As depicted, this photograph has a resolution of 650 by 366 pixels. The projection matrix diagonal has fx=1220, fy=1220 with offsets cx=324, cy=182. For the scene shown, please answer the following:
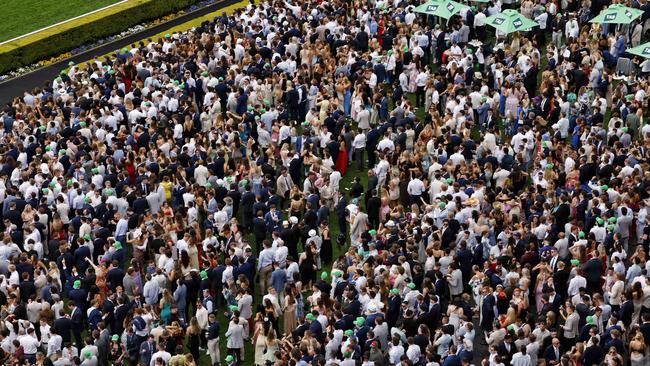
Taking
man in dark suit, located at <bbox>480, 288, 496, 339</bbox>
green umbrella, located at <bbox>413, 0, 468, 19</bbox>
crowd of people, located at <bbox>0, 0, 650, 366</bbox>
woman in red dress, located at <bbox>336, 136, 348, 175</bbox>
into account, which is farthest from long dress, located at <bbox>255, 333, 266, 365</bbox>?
green umbrella, located at <bbox>413, 0, 468, 19</bbox>

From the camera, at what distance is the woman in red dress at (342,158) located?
98.4 feet

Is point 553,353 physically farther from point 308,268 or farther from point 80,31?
point 80,31

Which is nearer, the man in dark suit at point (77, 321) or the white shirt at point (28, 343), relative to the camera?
the white shirt at point (28, 343)

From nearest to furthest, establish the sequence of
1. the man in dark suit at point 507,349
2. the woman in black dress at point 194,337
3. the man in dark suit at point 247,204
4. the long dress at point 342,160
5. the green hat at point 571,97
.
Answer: the man in dark suit at point 507,349
the woman in black dress at point 194,337
the man in dark suit at point 247,204
the long dress at point 342,160
the green hat at point 571,97

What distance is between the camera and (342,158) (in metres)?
30.3

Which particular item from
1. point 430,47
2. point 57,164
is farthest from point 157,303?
point 430,47

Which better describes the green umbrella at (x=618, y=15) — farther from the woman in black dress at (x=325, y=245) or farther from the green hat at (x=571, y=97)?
the woman in black dress at (x=325, y=245)

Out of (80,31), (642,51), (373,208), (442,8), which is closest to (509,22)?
(442,8)

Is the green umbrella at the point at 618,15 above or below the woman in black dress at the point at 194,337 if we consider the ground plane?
above

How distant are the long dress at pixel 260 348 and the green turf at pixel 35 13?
897 inches

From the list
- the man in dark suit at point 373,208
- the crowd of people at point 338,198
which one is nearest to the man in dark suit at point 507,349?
the crowd of people at point 338,198

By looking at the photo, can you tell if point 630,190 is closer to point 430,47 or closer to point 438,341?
point 438,341

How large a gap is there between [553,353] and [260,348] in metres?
5.36

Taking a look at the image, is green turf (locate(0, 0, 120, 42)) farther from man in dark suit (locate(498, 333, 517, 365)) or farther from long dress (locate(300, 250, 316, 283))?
man in dark suit (locate(498, 333, 517, 365))
